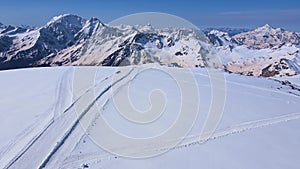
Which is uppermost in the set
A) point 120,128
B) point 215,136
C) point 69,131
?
point 69,131

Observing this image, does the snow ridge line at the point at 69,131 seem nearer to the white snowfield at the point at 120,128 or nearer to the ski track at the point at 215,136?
the white snowfield at the point at 120,128

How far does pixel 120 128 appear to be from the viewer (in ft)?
69.8

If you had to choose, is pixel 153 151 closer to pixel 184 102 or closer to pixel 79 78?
pixel 184 102

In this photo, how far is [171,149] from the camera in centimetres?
1906

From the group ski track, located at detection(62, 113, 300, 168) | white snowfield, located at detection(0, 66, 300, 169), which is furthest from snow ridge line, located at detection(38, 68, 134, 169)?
ski track, located at detection(62, 113, 300, 168)

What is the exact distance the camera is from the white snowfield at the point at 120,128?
55.8ft

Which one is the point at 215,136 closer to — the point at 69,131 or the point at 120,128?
the point at 120,128

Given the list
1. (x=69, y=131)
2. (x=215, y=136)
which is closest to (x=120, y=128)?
(x=69, y=131)

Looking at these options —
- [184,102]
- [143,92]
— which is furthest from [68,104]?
[184,102]

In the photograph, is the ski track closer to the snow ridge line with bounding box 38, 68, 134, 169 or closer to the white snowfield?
the white snowfield

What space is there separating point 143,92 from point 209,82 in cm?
1440

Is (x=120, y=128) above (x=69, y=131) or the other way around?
the other way around

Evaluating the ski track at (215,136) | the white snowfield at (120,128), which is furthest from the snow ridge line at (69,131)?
the ski track at (215,136)

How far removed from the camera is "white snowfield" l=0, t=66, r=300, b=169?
1700cm
